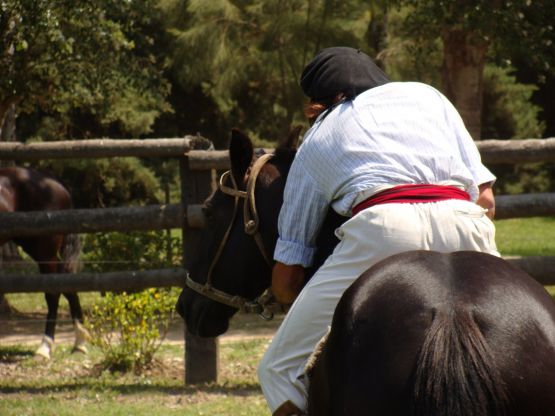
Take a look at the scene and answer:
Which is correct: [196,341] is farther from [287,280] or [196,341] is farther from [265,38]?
[265,38]

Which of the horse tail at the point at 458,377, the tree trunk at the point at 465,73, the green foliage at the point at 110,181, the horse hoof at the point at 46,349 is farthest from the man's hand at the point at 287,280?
the green foliage at the point at 110,181

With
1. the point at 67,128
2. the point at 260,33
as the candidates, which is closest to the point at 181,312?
the point at 260,33

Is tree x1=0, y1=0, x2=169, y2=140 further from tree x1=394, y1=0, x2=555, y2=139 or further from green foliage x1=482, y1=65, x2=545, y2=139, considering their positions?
green foliage x1=482, y1=65, x2=545, y2=139

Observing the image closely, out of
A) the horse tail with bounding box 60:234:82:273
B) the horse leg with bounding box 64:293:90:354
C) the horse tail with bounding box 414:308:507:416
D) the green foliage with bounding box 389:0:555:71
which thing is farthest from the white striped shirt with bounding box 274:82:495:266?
the green foliage with bounding box 389:0:555:71

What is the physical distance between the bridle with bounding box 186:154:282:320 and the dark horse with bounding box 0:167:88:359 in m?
5.62

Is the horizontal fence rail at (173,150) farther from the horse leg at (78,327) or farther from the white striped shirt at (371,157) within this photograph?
the white striped shirt at (371,157)

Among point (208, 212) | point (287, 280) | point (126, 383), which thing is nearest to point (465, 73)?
point (126, 383)

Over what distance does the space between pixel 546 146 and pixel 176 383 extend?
128 inches

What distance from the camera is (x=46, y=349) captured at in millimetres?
8766

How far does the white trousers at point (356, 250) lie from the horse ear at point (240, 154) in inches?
30.1

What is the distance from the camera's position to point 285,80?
17.3m

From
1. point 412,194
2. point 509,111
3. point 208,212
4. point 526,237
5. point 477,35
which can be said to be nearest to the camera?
point 412,194

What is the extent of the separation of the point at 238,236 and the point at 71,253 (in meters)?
6.29

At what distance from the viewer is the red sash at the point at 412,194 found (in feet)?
8.74
